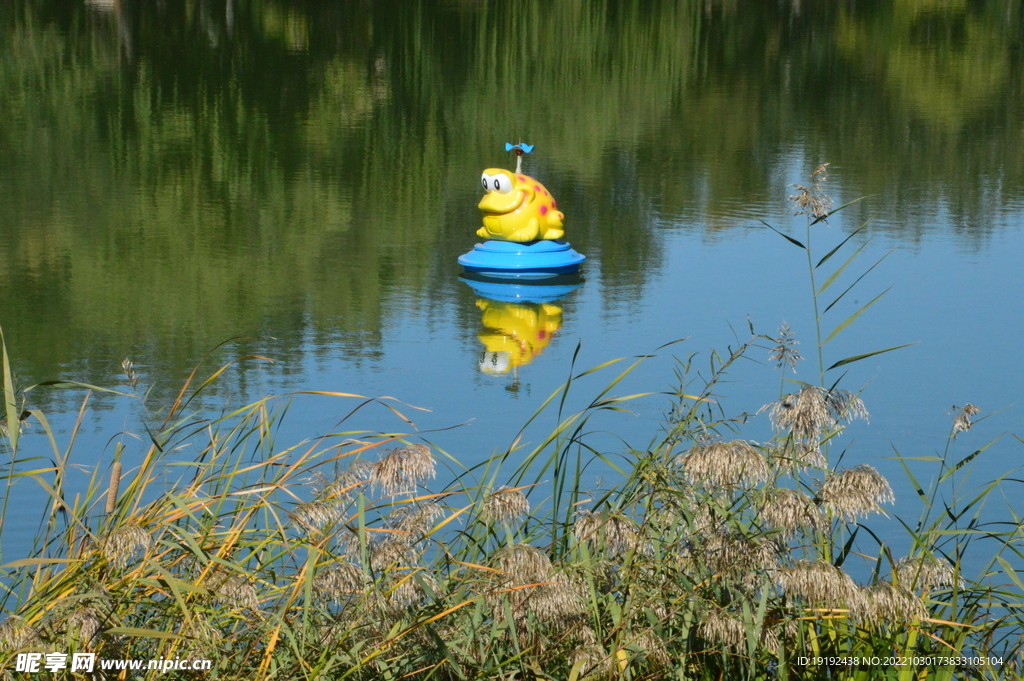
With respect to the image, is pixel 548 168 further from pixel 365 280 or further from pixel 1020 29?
pixel 1020 29

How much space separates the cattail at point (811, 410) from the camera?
2.13 m

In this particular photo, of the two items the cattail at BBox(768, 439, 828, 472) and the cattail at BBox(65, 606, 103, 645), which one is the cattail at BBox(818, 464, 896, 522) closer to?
the cattail at BBox(768, 439, 828, 472)

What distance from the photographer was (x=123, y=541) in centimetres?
194

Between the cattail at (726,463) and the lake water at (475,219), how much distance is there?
4.43 ft

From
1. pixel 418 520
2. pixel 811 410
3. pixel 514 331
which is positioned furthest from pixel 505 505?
pixel 514 331

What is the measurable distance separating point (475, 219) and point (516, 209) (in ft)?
7.63

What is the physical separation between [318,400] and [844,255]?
4.94 m

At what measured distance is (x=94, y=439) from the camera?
5277 mm

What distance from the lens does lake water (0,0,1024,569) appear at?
623 cm

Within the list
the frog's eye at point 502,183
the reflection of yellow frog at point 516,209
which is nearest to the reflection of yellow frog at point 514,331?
the reflection of yellow frog at point 516,209

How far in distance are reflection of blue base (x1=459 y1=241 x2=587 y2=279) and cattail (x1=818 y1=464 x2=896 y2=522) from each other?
666 centimetres

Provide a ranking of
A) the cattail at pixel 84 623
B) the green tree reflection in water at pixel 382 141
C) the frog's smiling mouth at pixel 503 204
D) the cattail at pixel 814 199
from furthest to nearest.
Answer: the frog's smiling mouth at pixel 503 204, the green tree reflection in water at pixel 382 141, the cattail at pixel 814 199, the cattail at pixel 84 623

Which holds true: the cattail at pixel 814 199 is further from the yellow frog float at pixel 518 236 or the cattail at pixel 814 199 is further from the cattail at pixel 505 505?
the yellow frog float at pixel 518 236

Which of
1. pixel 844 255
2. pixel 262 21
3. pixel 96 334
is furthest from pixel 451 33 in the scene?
pixel 96 334
